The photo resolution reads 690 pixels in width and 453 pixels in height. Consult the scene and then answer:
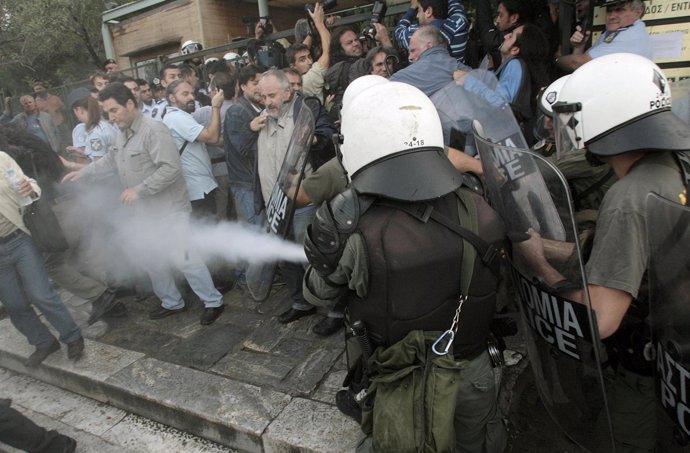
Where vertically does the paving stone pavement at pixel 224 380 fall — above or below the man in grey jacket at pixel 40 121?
below

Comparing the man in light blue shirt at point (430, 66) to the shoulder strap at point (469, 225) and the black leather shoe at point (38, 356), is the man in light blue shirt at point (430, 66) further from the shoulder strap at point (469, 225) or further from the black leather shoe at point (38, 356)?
the black leather shoe at point (38, 356)

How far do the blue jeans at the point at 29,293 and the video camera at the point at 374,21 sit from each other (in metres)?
3.74

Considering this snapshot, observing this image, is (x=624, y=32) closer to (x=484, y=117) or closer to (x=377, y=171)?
(x=484, y=117)

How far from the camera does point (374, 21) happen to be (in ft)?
14.9

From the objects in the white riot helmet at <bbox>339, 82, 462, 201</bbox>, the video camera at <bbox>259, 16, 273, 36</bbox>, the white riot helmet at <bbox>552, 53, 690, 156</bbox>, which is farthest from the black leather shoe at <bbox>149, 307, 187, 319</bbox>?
the white riot helmet at <bbox>552, 53, 690, 156</bbox>

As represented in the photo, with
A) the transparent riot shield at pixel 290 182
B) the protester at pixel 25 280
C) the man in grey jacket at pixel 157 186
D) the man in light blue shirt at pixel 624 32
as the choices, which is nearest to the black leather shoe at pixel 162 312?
the man in grey jacket at pixel 157 186

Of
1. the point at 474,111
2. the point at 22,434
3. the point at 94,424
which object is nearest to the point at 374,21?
the point at 474,111

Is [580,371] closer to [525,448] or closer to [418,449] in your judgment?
[418,449]

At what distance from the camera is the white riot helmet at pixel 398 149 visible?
4.91 ft

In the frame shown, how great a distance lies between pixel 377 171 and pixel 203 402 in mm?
2388

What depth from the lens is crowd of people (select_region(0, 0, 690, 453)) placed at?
1516 millimetres

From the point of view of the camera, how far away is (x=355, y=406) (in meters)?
2.23

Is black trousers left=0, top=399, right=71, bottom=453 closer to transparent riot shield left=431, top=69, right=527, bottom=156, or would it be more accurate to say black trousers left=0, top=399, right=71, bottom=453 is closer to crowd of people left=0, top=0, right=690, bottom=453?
crowd of people left=0, top=0, right=690, bottom=453

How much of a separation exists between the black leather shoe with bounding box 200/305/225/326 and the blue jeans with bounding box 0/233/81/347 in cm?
106
